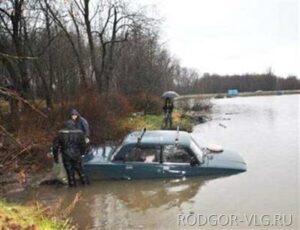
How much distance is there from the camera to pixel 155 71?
49.3m

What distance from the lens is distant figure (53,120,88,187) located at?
45.9 feet

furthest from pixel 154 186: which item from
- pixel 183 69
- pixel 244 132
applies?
pixel 183 69

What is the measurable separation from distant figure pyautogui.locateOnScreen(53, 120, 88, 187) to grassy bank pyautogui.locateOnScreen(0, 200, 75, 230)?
4.43 m

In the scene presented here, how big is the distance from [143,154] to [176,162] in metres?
0.93

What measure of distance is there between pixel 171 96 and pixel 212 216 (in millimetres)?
15845

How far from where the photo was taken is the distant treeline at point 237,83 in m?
130

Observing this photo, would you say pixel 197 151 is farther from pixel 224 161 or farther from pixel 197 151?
pixel 224 161

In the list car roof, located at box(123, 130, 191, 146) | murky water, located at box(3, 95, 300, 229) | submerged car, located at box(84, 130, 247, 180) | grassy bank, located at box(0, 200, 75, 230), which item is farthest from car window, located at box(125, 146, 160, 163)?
grassy bank, located at box(0, 200, 75, 230)

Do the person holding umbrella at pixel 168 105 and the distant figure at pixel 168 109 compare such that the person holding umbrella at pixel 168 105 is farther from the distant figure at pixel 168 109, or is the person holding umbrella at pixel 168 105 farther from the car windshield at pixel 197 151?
the car windshield at pixel 197 151

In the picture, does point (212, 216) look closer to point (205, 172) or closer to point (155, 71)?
point (205, 172)

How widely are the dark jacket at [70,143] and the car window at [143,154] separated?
4.30 ft

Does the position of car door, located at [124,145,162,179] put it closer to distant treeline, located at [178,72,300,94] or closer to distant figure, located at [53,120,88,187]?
distant figure, located at [53,120,88,187]

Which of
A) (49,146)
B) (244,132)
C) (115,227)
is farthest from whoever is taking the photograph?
(244,132)

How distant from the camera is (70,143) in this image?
45.9 feet
